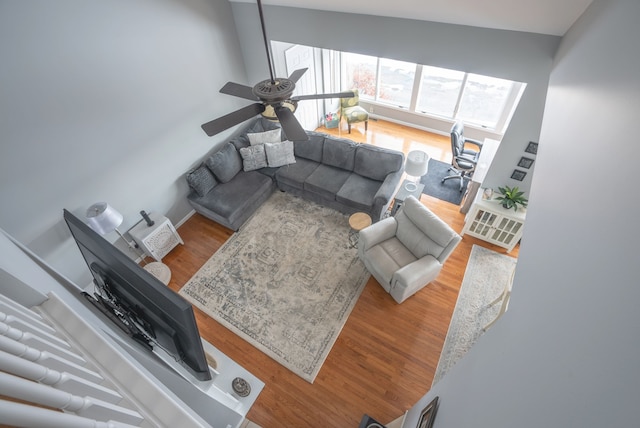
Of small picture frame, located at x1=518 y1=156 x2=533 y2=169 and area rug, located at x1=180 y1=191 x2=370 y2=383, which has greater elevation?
small picture frame, located at x1=518 y1=156 x2=533 y2=169

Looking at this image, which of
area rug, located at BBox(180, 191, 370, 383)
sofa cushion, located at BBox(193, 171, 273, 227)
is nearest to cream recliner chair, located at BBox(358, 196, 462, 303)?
area rug, located at BBox(180, 191, 370, 383)

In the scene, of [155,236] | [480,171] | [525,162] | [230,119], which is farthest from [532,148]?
[155,236]

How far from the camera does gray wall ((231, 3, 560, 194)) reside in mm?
2652

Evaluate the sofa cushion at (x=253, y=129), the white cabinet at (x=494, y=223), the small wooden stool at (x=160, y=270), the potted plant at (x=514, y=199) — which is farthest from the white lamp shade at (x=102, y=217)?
the potted plant at (x=514, y=199)

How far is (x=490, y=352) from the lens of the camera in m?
1.01

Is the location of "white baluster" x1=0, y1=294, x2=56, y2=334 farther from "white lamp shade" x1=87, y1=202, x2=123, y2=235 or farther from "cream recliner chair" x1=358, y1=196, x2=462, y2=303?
"cream recliner chair" x1=358, y1=196, x2=462, y2=303

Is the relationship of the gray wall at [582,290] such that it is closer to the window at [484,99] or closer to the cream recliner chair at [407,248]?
the cream recliner chair at [407,248]

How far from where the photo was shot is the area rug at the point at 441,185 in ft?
14.9

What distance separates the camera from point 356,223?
3814 mm

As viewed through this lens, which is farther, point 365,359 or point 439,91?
point 439,91

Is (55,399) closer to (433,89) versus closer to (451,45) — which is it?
(451,45)

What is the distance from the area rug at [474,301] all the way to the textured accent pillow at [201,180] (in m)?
3.70

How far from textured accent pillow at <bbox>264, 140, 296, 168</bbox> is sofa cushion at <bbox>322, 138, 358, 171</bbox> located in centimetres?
55

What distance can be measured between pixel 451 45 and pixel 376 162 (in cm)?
166
